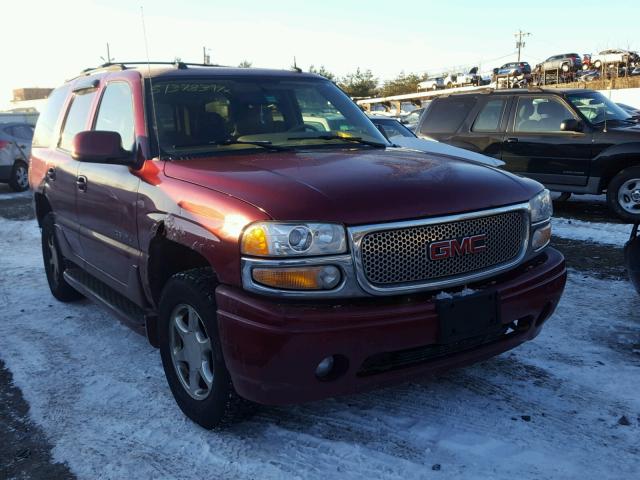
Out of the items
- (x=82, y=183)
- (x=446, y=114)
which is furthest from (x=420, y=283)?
(x=446, y=114)

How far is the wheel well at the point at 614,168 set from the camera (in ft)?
28.3

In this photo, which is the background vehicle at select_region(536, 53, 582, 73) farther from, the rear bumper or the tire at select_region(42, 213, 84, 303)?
the rear bumper

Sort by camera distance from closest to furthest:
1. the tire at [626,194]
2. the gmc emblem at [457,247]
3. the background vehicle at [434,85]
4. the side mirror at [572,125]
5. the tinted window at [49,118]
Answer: the gmc emblem at [457,247] → the tinted window at [49,118] → the tire at [626,194] → the side mirror at [572,125] → the background vehicle at [434,85]

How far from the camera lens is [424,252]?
2.72 metres

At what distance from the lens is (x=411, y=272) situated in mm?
2709

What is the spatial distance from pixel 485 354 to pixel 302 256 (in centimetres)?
110

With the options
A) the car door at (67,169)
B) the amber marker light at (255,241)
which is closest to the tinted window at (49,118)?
the car door at (67,169)

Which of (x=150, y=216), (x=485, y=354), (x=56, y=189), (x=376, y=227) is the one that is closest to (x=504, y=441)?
(x=485, y=354)

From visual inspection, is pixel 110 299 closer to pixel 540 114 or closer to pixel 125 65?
pixel 125 65

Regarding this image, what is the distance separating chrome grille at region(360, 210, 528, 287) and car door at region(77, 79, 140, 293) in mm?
1535

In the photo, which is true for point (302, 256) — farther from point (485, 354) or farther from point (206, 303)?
point (485, 354)

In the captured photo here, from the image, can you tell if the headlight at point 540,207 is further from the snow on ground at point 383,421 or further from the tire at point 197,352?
the tire at point 197,352

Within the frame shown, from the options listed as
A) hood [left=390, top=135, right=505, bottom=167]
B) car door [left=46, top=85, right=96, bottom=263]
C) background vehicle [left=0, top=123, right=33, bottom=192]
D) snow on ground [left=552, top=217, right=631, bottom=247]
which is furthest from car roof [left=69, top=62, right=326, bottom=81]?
background vehicle [left=0, top=123, right=33, bottom=192]

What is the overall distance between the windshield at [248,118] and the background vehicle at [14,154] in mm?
10939
